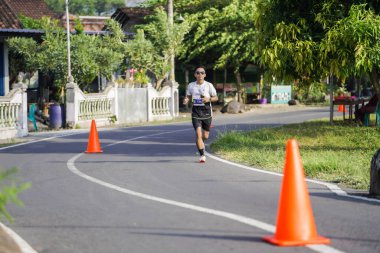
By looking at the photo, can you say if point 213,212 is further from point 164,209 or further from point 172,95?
point 172,95

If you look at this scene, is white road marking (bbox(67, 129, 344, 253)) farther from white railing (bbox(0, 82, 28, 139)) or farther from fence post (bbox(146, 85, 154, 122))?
fence post (bbox(146, 85, 154, 122))

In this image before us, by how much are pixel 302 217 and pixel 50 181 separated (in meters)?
6.86

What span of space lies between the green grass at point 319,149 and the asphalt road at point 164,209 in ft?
2.39

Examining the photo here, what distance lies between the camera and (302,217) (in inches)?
289

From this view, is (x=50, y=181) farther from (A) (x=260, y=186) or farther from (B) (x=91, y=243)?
(B) (x=91, y=243)

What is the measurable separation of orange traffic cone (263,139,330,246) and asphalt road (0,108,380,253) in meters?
0.10

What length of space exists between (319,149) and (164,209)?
9.67m

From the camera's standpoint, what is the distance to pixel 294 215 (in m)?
7.34

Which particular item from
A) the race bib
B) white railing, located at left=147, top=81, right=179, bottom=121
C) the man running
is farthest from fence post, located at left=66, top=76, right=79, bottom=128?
the race bib

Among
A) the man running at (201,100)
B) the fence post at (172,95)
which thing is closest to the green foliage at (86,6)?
the fence post at (172,95)

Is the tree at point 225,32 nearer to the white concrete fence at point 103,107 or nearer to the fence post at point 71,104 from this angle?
the white concrete fence at point 103,107

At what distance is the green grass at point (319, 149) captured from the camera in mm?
13875

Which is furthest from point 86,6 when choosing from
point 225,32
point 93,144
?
point 93,144

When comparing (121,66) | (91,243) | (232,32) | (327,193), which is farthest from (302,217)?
(232,32)
